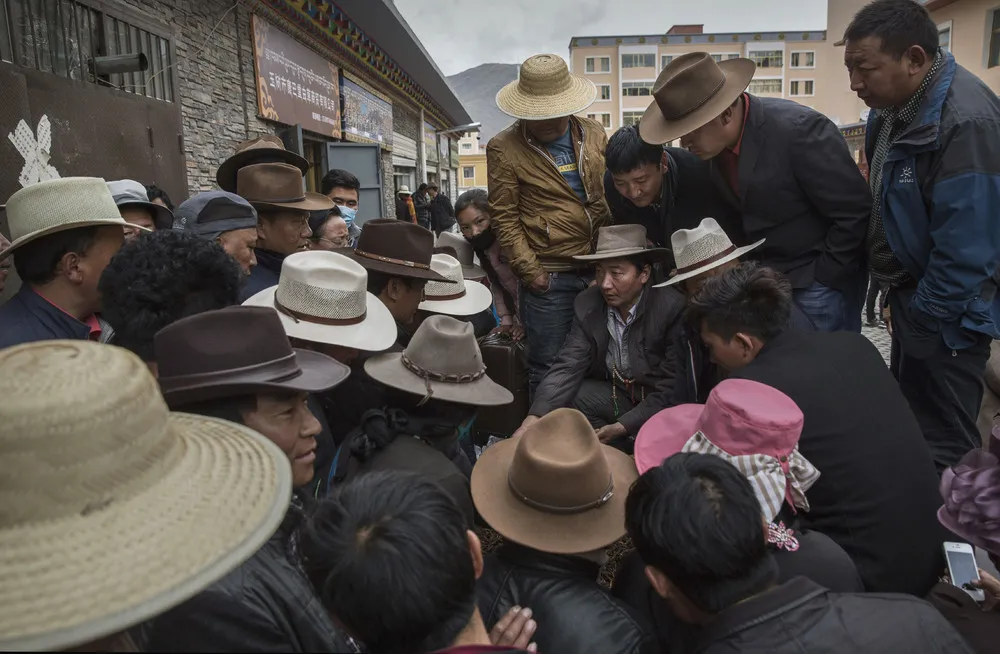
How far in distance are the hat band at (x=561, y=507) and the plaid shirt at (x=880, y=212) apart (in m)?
1.73

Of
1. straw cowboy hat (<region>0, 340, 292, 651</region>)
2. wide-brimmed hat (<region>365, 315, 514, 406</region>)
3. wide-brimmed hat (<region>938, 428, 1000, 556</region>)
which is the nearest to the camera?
straw cowboy hat (<region>0, 340, 292, 651</region>)

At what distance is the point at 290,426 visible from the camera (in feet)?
5.17

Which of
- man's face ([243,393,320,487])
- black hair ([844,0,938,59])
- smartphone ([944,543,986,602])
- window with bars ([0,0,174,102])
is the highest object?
window with bars ([0,0,174,102])

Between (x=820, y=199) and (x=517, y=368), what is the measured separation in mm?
1871

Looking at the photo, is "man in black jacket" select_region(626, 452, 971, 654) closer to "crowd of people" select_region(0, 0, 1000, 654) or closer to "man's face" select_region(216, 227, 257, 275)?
"crowd of people" select_region(0, 0, 1000, 654)

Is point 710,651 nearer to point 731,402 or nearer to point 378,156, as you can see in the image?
point 731,402

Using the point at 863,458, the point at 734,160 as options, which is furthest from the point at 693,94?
the point at 863,458

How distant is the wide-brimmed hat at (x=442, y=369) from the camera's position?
202cm

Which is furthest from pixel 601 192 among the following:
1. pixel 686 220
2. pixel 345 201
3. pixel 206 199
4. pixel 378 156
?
pixel 378 156

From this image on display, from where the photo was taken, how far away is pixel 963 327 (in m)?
2.51

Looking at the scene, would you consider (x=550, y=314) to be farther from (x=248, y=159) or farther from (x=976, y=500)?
(x=976, y=500)

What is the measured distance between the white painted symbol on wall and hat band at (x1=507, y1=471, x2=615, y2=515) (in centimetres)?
325

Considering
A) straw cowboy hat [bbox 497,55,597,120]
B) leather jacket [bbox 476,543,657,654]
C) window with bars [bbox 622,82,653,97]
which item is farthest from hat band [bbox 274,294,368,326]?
window with bars [bbox 622,82,653,97]

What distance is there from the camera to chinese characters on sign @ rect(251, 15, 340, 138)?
695 centimetres
